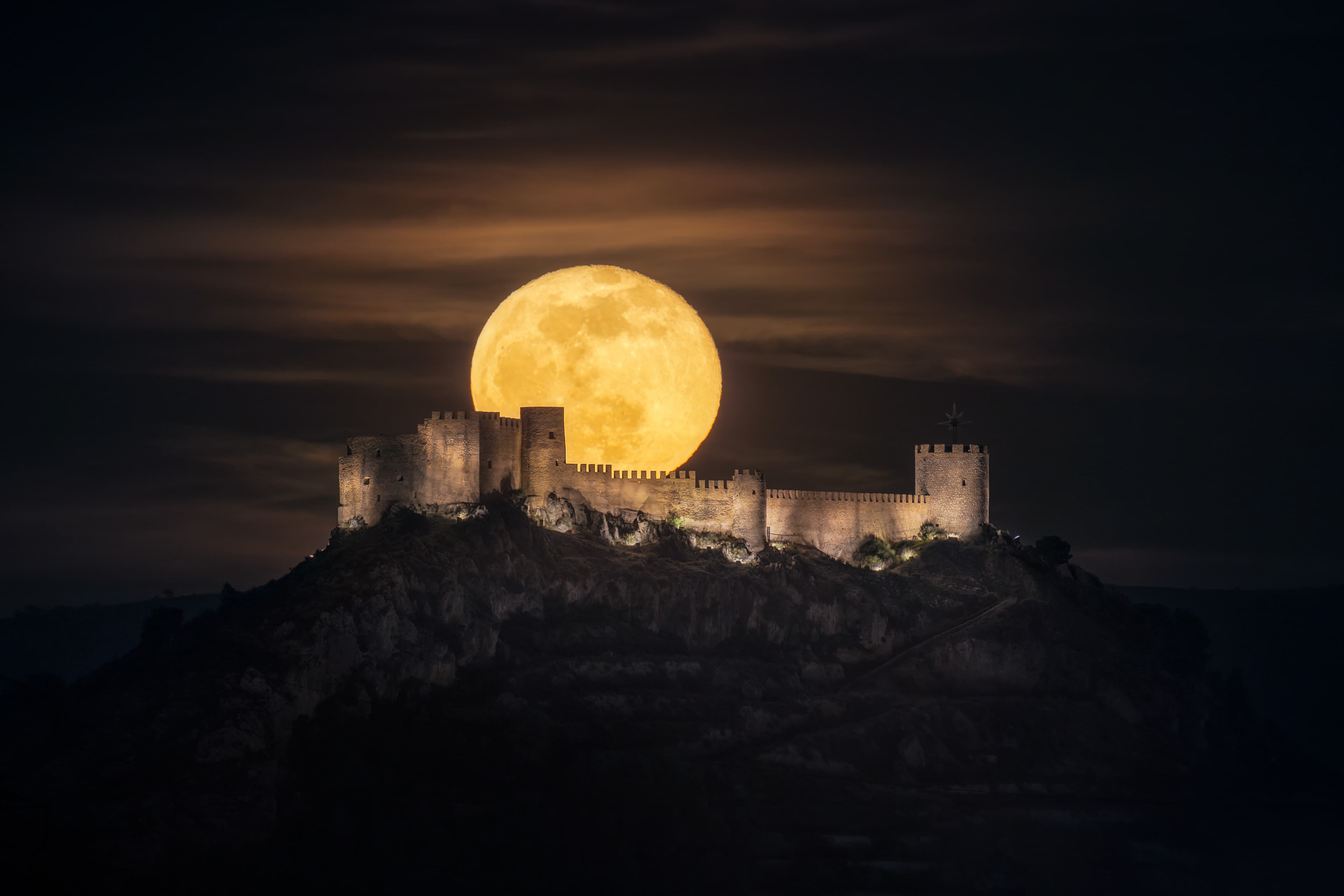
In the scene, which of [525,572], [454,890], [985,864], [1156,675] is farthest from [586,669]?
[1156,675]

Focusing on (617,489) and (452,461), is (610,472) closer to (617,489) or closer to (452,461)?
(617,489)

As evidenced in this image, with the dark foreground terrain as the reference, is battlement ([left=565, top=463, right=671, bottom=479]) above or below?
above

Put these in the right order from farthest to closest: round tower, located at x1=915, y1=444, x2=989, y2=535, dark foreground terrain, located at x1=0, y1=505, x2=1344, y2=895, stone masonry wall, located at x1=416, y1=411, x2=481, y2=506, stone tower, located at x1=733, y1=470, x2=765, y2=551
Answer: round tower, located at x1=915, y1=444, x2=989, y2=535
stone tower, located at x1=733, y1=470, x2=765, y2=551
stone masonry wall, located at x1=416, y1=411, x2=481, y2=506
dark foreground terrain, located at x1=0, y1=505, x2=1344, y2=895

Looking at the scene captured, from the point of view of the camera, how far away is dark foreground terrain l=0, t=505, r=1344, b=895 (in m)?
95.0

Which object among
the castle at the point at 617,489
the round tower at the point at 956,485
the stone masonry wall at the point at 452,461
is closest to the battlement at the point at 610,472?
the castle at the point at 617,489

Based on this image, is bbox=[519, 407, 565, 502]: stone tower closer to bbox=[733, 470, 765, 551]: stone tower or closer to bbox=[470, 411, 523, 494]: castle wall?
bbox=[470, 411, 523, 494]: castle wall

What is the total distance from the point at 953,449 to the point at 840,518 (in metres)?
8.92

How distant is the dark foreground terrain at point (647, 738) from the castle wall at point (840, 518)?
1.60m

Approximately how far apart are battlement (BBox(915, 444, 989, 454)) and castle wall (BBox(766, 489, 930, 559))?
10.4ft

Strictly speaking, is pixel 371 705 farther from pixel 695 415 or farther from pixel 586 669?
pixel 695 415

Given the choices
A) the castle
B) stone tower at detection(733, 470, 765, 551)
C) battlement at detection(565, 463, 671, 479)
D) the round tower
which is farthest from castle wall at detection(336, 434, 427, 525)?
the round tower

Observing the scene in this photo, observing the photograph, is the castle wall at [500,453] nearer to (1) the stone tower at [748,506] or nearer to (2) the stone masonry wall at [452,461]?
(2) the stone masonry wall at [452,461]

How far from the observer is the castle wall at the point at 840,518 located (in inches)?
4621

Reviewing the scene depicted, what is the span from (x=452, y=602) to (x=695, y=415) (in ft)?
67.9
